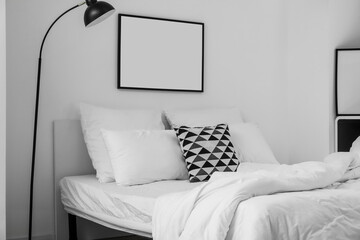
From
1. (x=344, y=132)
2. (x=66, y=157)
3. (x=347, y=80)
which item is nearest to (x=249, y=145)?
(x=344, y=132)

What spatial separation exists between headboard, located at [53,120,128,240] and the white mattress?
0.44 ft

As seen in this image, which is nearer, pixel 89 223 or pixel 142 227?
pixel 142 227

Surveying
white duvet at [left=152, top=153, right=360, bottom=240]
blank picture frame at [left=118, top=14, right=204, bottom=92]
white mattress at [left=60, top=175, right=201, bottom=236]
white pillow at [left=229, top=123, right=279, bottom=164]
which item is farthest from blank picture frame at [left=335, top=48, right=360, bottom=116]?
white duvet at [left=152, top=153, right=360, bottom=240]

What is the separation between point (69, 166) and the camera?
3.84 metres

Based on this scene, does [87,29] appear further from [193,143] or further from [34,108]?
[193,143]

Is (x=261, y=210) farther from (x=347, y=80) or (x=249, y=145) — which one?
(x=347, y=80)

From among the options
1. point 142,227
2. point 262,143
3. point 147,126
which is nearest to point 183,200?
point 142,227

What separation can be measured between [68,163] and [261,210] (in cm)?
198

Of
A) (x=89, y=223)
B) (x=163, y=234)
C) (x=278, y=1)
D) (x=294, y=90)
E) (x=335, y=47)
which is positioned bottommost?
(x=89, y=223)

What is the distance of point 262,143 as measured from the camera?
409cm

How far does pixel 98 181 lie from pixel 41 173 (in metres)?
0.49

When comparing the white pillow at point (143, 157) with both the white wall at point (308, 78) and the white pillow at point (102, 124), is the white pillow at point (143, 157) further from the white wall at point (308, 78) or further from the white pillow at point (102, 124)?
the white wall at point (308, 78)

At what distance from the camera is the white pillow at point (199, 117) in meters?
4.06

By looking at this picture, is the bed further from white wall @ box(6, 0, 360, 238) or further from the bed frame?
white wall @ box(6, 0, 360, 238)
